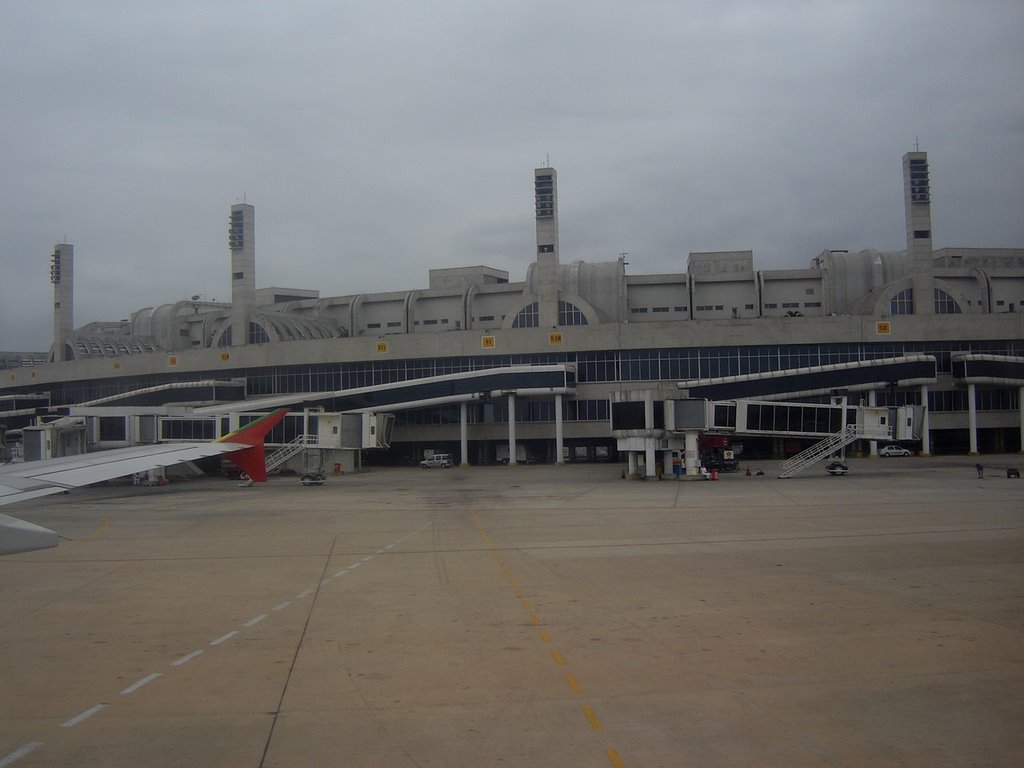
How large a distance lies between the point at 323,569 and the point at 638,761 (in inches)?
591

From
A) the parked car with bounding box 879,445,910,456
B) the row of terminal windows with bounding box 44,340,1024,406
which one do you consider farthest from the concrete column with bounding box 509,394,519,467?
the parked car with bounding box 879,445,910,456

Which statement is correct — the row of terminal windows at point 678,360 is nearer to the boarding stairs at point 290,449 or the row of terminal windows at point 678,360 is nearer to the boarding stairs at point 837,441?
the boarding stairs at point 837,441

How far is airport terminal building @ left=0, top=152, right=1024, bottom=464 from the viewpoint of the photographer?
82250 mm

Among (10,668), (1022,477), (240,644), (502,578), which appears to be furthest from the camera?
(1022,477)

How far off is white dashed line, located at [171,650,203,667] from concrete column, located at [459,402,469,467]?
6865 cm

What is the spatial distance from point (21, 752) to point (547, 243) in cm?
7996

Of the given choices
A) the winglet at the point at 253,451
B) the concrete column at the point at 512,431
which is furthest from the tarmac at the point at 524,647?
the concrete column at the point at 512,431

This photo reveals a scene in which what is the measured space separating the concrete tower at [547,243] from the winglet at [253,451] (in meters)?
52.8

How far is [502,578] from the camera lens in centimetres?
2055

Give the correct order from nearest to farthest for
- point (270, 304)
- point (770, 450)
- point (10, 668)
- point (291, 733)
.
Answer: point (291, 733) < point (10, 668) < point (770, 450) < point (270, 304)

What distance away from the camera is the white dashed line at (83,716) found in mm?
10352

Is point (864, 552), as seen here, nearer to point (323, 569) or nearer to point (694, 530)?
point (694, 530)

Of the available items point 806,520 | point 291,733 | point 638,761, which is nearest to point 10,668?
point 291,733

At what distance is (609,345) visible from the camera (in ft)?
277
